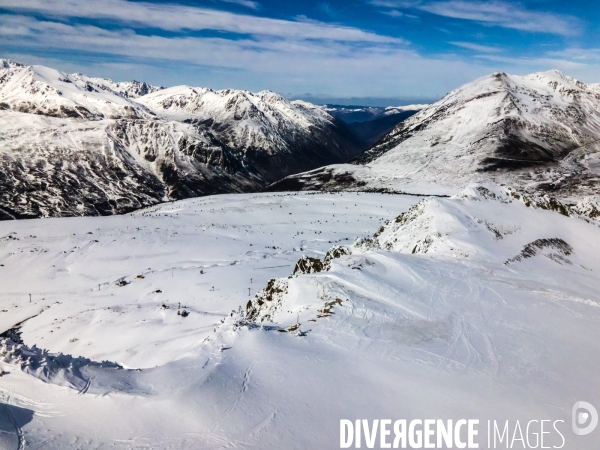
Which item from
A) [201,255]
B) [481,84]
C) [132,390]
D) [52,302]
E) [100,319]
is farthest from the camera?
[481,84]

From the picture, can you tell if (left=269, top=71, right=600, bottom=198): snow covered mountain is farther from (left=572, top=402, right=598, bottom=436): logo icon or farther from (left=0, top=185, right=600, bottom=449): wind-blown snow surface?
(left=572, top=402, right=598, bottom=436): logo icon

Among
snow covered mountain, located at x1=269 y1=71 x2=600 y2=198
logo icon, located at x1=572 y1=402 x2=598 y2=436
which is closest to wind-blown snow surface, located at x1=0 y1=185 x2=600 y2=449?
logo icon, located at x1=572 y1=402 x2=598 y2=436

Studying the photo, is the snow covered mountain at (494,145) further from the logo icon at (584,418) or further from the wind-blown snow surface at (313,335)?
the logo icon at (584,418)

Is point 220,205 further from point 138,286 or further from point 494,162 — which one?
point 494,162

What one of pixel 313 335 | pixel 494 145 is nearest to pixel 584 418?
pixel 313 335

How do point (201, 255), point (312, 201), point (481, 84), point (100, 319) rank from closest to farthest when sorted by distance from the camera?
point (100, 319), point (201, 255), point (312, 201), point (481, 84)

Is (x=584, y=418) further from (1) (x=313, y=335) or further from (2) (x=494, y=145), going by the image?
(2) (x=494, y=145)

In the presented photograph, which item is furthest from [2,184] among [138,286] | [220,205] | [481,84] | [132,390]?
[481,84]
